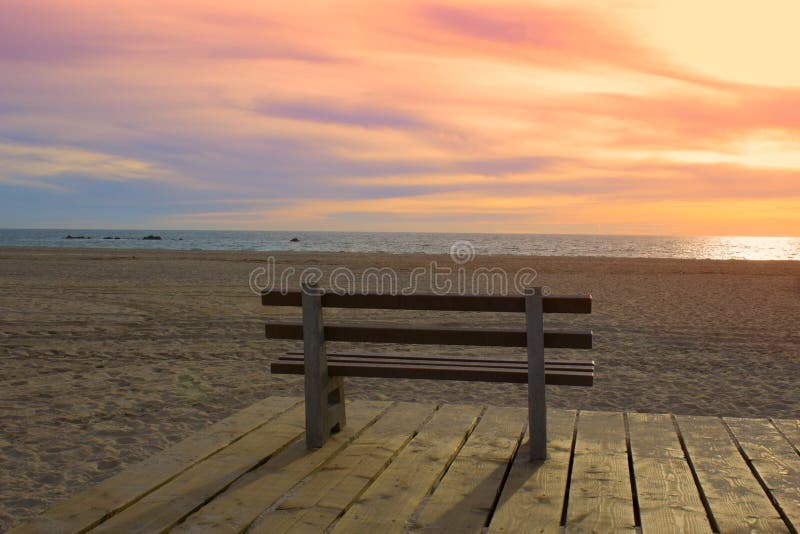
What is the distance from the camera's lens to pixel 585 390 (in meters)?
7.62

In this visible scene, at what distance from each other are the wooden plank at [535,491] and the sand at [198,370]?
8.66 feet

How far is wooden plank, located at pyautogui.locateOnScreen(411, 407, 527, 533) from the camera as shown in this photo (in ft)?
10.5

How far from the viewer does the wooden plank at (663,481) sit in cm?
323

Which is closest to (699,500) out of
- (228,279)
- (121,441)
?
(121,441)

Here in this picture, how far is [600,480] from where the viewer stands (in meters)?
3.77

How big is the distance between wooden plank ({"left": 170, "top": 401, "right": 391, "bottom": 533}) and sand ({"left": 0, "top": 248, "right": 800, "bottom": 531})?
4.43 feet

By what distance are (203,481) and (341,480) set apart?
2.33 ft

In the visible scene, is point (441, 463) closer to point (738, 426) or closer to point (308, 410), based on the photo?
point (308, 410)

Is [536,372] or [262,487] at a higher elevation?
[536,372]

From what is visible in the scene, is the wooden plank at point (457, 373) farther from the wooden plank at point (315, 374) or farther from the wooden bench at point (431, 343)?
the wooden plank at point (315, 374)

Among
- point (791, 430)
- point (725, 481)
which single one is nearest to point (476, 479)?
point (725, 481)

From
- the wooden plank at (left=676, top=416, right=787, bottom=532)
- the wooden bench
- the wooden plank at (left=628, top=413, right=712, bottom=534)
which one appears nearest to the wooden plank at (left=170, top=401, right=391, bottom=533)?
the wooden bench

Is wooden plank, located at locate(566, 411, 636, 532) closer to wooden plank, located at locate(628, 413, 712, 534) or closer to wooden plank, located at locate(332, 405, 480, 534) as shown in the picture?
wooden plank, located at locate(628, 413, 712, 534)

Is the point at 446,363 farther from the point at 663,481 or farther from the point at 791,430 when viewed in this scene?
the point at 791,430
